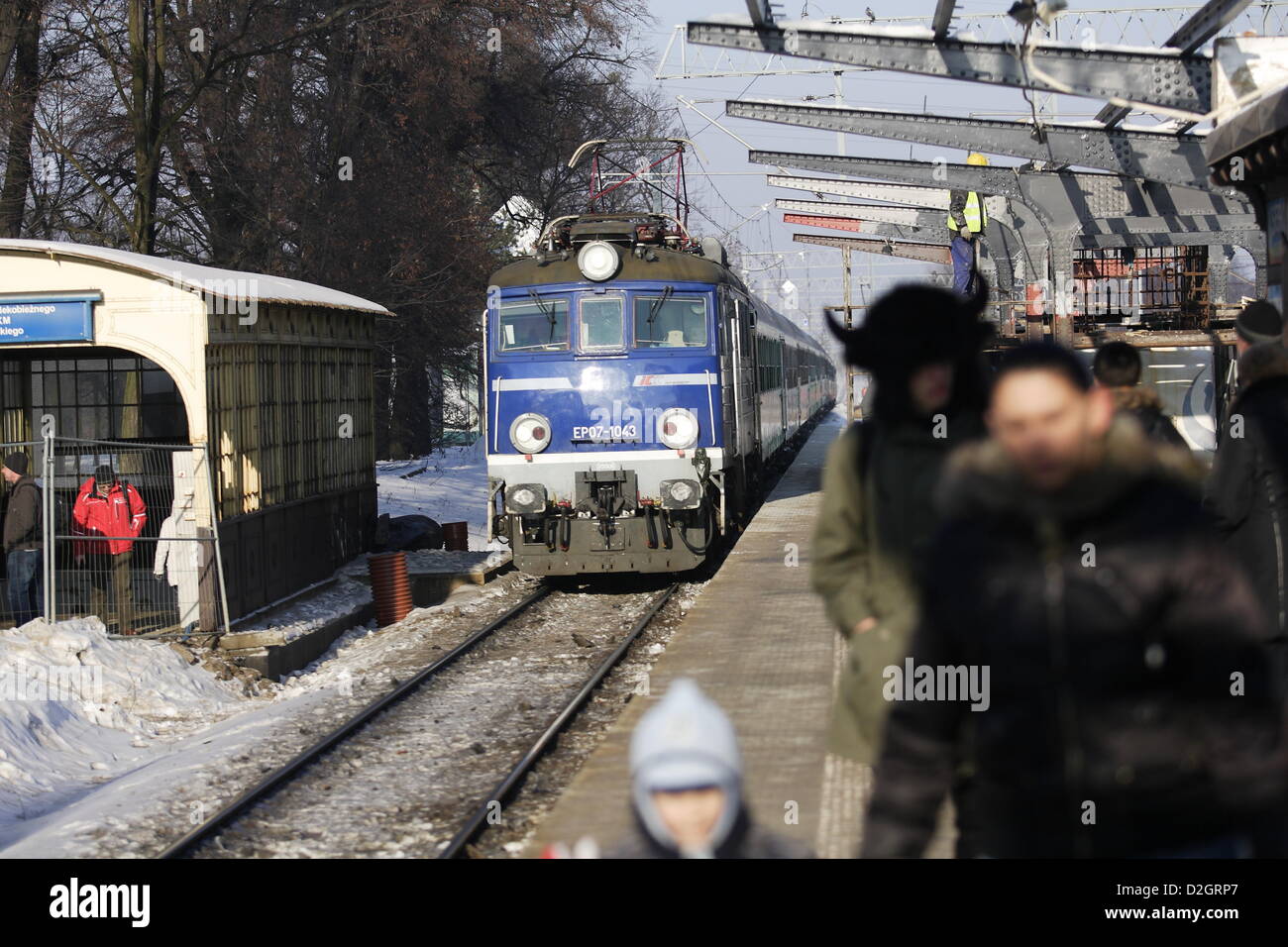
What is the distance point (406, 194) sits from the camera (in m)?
28.4

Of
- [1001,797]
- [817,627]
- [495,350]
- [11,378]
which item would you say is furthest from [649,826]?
[11,378]

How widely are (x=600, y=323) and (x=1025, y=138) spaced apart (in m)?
8.45

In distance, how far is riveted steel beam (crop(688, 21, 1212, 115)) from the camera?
45.5 feet

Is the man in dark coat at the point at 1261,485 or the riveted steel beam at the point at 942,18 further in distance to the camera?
the riveted steel beam at the point at 942,18

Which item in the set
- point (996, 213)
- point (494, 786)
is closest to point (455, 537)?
point (996, 213)

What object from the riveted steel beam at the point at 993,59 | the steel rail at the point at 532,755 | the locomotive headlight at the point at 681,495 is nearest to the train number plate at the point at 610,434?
the locomotive headlight at the point at 681,495

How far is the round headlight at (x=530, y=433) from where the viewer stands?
15570 millimetres

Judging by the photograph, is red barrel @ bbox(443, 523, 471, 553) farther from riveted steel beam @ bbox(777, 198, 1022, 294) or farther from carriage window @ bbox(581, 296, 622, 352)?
riveted steel beam @ bbox(777, 198, 1022, 294)

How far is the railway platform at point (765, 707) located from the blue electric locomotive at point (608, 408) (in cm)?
106

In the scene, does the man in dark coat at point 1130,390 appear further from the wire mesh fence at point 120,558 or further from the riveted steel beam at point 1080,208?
the riveted steel beam at point 1080,208

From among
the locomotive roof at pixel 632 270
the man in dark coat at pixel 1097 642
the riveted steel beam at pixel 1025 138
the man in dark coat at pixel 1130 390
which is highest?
the riveted steel beam at pixel 1025 138

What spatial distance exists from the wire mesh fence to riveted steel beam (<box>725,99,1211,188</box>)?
11962 millimetres
